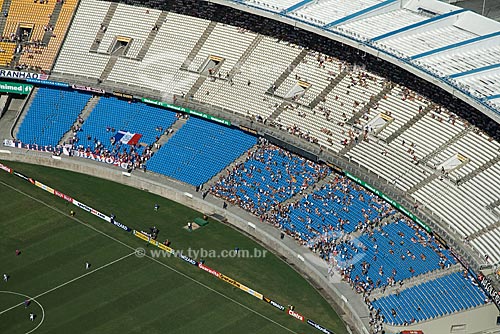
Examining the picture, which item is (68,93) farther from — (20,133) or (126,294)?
(126,294)

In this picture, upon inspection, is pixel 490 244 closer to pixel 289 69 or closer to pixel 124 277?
pixel 124 277

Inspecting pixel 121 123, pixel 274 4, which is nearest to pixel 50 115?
pixel 121 123

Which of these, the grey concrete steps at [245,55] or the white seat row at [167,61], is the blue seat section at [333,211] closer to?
the grey concrete steps at [245,55]

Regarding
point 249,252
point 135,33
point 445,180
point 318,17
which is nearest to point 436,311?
point 445,180

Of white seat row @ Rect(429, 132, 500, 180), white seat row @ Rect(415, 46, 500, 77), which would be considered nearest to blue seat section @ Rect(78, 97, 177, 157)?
white seat row @ Rect(415, 46, 500, 77)

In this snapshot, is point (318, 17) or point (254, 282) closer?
point (254, 282)

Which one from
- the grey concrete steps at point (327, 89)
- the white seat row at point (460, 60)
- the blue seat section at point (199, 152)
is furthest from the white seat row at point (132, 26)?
the white seat row at point (460, 60)
